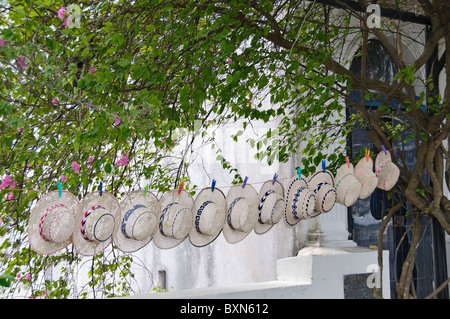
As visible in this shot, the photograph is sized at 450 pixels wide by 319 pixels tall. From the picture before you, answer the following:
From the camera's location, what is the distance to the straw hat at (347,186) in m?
3.36

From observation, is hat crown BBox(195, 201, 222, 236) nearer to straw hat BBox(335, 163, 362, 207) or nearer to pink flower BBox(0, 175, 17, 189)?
straw hat BBox(335, 163, 362, 207)

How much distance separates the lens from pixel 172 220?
2.74 metres

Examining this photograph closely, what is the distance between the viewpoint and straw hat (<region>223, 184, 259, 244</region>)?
304 centimetres

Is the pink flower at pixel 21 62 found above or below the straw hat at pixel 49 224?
above

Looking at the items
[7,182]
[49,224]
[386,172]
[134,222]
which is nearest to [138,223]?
[134,222]

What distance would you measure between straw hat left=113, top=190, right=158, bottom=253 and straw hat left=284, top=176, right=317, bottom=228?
0.98 meters

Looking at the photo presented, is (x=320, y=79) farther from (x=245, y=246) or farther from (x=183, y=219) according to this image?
(x=245, y=246)

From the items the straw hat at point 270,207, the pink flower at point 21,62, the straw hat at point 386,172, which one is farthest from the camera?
the straw hat at point 386,172

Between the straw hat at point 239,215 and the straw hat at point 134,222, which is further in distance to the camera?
the straw hat at point 239,215

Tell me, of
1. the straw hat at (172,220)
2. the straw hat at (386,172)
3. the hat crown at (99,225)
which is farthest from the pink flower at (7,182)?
the straw hat at (386,172)

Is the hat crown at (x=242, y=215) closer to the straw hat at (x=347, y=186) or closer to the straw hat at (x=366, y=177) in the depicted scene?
the straw hat at (x=347, y=186)

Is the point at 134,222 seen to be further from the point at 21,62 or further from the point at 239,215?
the point at 21,62

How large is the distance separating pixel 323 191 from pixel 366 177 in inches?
15.9

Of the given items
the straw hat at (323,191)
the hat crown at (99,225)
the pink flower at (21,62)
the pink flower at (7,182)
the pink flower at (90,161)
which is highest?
the pink flower at (21,62)
